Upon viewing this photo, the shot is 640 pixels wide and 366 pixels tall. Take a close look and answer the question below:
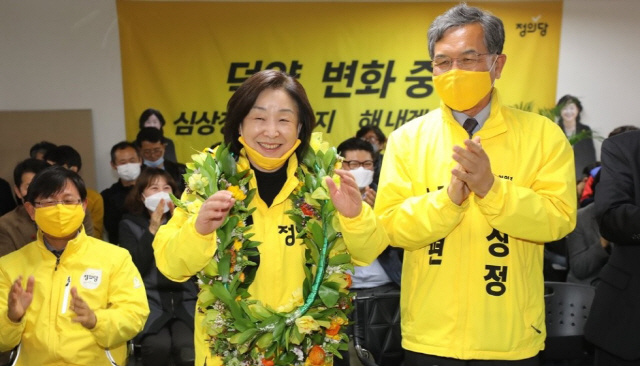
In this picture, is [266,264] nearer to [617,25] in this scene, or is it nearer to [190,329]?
[190,329]

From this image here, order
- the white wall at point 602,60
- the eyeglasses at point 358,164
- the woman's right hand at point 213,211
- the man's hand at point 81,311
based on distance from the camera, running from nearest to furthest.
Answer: the woman's right hand at point 213,211
the man's hand at point 81,311
the eyeglasses at point 358,164
the white wall at point 602,60

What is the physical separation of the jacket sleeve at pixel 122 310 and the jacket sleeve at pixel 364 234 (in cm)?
141

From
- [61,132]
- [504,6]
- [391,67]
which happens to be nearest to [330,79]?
[391,67]

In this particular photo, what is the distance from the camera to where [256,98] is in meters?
2.13

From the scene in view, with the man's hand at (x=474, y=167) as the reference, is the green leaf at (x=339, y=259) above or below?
below

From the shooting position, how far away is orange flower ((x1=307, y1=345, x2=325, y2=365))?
7.20 ft

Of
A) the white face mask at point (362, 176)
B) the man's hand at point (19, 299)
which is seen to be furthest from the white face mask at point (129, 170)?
the man's hand at point (19, 299)

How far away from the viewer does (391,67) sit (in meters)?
7.64

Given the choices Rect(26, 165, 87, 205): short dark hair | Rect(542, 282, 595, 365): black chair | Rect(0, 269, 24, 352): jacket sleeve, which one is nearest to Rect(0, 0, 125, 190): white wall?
Rect(26, 165, 87, 205): short dark hair

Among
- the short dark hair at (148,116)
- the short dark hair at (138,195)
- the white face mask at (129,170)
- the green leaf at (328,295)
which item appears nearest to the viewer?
the green leaf at (328,295)

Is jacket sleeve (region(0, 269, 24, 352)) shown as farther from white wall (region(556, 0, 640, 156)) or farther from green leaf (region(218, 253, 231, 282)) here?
white wall (region(556, 0, 640, 156))

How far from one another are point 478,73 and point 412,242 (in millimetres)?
577

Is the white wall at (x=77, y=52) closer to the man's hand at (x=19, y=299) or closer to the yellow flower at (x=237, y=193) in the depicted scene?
the man's hand at (x=19, y=299)

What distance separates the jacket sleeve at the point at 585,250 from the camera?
4.59m
